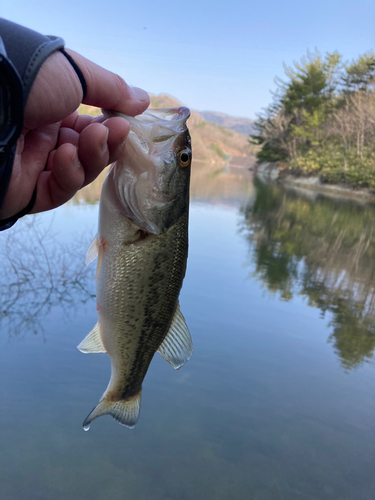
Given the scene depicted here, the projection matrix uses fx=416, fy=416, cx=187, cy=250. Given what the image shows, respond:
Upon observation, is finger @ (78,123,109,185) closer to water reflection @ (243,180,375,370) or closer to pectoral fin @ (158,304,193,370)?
pectoral fin @ (158,304,193,370)

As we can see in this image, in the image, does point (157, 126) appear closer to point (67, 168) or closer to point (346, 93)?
point (67, 168)

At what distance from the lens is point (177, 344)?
7.41ft

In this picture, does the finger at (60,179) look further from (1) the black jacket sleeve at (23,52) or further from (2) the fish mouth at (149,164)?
(1) the black jacket sleeve at (23,52)

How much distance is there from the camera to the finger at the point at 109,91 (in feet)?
5.49

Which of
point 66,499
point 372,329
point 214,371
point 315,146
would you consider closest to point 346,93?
point 315,146

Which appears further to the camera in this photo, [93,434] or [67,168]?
[93,434]

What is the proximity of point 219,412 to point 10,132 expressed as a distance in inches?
244

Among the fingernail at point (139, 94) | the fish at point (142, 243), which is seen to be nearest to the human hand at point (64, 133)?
the fingernail at point (139, 94)

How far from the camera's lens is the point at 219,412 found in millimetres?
6656

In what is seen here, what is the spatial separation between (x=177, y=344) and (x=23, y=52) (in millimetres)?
1543

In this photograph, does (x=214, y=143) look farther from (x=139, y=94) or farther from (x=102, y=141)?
(x=102, y=141)

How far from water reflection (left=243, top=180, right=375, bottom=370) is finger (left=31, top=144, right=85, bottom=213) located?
25.5 ft

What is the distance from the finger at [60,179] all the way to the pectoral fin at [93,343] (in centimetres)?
70

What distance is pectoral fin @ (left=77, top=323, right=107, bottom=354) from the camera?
2225 millimetres
